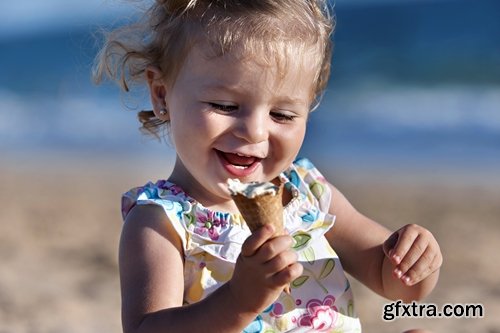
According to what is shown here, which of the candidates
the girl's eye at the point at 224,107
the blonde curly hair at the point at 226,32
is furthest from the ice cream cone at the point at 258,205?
the blonde curly hair at the point at 226,32

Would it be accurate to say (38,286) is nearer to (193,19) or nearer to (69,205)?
(69,205)

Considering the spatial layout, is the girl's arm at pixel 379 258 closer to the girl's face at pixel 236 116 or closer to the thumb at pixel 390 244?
the thumb at pixel 390 244

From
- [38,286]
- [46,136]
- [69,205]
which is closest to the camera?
[38,286]

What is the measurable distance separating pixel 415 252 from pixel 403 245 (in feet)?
0.12

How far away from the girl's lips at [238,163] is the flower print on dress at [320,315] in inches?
16.2

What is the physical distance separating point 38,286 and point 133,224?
264cm

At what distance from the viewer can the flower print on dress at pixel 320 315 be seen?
256 cm

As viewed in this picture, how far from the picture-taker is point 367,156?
855 centimetres

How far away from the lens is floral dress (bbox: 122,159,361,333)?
2490 mm

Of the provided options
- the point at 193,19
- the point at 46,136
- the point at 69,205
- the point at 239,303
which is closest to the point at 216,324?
the point at 239,303

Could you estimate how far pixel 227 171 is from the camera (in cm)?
248
